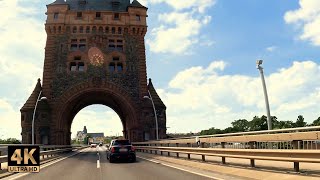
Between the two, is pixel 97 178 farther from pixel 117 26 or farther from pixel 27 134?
pixel 117 26

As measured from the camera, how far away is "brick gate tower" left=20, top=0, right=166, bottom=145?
52656 millimetres

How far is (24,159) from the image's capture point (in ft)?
19.9

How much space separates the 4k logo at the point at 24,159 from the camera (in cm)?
600

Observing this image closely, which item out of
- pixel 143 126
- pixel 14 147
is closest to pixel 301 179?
pixel 14 147

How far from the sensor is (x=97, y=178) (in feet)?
42.4

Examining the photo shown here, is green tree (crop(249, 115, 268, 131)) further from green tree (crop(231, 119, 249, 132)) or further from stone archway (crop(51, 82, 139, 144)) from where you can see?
stone archway (crop(51, 82, 139, 144))

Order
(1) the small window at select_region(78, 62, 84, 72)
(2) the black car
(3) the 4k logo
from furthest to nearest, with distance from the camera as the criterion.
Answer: (1) the small window at select_region(78, 62, 84, 72) → (2) the black car → (3) the 4k logo

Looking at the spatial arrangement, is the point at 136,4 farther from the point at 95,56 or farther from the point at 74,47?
the point at 74,47

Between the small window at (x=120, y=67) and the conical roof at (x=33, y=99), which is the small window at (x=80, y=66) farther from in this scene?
the conical roof at (x=33, y=99)

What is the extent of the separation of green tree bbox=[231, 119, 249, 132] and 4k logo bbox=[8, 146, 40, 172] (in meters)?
139

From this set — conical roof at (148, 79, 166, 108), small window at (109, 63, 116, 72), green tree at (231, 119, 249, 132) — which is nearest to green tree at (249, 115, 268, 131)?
green tree at (231, 119, 249, 132)

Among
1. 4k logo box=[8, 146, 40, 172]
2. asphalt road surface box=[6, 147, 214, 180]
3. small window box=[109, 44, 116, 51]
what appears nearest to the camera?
4k logo box=[8, 146, 40, 172]

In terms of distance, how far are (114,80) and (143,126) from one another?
7.85 m

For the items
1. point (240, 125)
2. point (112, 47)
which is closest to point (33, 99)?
point (112, 47)
